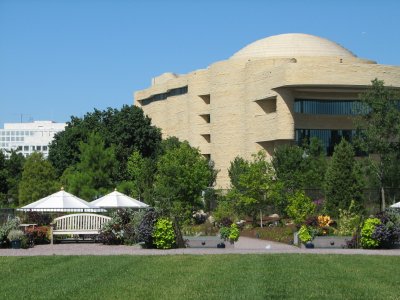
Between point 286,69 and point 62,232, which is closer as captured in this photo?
point 62,232

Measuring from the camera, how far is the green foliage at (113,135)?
7475 cm

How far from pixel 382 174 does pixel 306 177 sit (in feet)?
18.0

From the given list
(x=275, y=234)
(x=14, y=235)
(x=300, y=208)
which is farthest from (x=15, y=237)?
(x=300, y=208)

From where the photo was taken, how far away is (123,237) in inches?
1104

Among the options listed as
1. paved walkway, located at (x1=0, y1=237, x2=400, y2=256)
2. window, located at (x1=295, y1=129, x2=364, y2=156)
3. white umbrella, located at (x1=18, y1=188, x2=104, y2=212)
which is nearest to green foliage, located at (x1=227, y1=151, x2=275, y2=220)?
white umbrella, located at (x1=18, y1=188, x2=104, y2=212)

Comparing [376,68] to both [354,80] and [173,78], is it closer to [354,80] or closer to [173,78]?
[354,80]

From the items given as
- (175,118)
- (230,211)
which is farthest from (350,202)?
(175,118)

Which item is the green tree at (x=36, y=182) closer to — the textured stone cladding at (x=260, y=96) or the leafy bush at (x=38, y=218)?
the textured stone cladding at (x=260, y=96)

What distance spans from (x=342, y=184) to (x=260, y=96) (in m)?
27.3

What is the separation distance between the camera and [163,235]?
25.3 metres

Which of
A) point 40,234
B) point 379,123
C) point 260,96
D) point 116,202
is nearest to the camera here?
point 40,234

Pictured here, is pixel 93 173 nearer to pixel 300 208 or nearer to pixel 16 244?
pixel 300 208

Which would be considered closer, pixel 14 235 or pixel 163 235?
pixel 163 235

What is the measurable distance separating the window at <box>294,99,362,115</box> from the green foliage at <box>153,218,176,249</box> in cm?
4631
